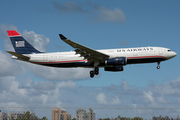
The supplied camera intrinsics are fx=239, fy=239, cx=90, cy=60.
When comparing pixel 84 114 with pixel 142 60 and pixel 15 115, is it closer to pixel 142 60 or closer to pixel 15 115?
pixel 15 115

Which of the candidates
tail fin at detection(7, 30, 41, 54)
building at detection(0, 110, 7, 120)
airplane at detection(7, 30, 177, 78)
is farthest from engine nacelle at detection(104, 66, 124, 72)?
building at detection(0, 110, 7, 120)

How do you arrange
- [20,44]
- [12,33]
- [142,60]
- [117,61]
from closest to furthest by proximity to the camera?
1. [117,61]
2. [142,60]
3. [20,44]
4. [12,33]

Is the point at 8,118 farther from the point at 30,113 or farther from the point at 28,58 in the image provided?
the point at 28,58

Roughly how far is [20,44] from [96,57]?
14.1m

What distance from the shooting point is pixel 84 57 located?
3547 centimetres

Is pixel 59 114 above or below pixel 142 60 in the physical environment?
below

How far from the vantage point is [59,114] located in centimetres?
1393

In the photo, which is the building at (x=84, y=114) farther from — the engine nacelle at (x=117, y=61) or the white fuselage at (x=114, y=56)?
the white fuselage at (x=114, y=56)

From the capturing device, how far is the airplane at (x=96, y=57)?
34188 millimetres

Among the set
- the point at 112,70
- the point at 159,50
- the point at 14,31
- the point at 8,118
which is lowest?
the point at 8,118

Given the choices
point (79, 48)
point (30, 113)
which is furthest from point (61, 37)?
point (30, 113)

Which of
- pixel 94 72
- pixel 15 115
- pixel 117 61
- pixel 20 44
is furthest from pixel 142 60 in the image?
pixel 15 115

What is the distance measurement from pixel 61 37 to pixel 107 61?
28.2ft

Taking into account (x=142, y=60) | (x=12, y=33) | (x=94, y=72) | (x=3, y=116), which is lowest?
(x=3, y=116)
